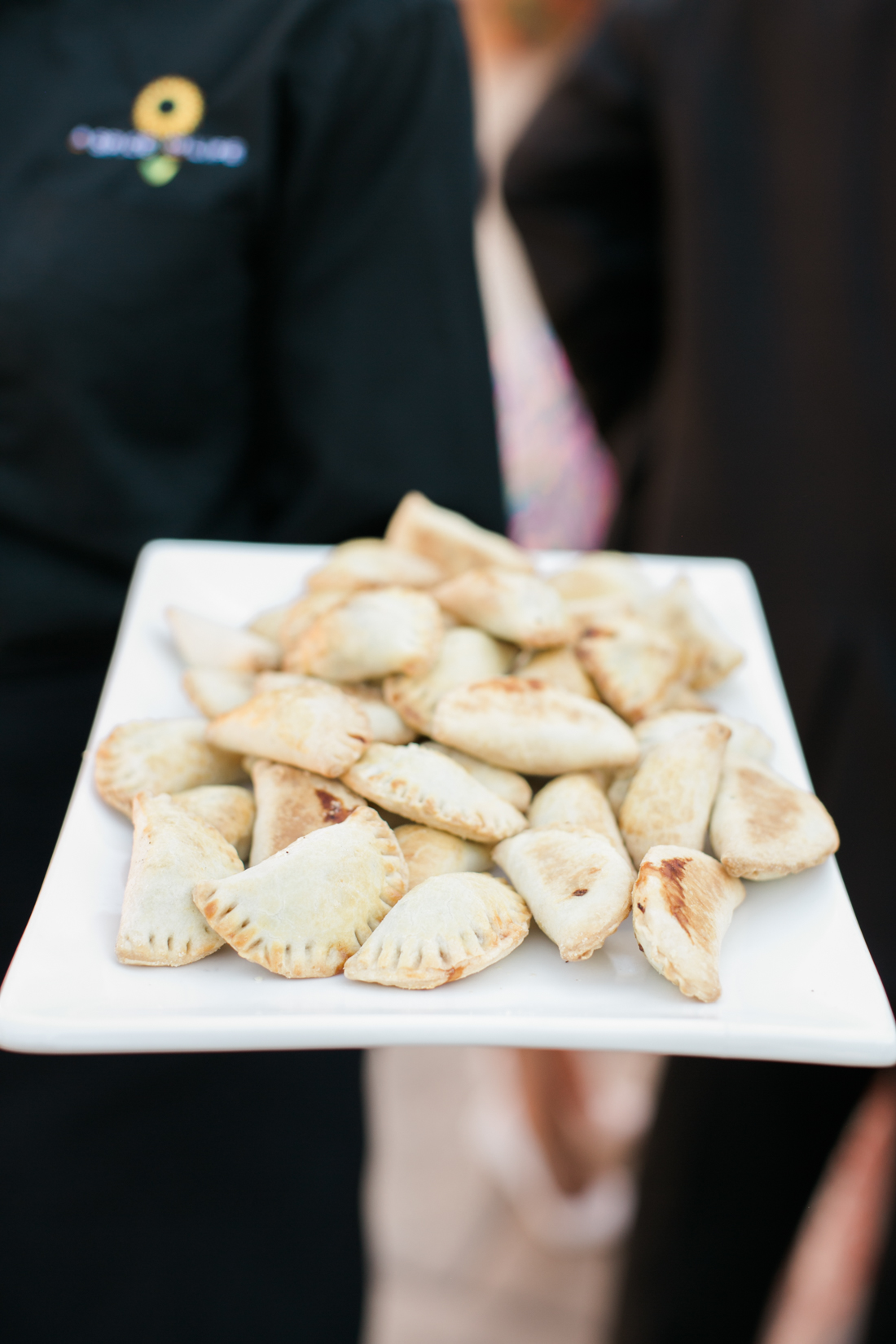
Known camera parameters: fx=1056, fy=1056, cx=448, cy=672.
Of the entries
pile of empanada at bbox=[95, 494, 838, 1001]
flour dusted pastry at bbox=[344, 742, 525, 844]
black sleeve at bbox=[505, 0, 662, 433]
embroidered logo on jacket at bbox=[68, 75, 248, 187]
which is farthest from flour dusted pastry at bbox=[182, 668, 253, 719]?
black sleeve at bbox=[505, 0, 662, 433]

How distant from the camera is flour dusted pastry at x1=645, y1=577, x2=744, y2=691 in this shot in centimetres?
70

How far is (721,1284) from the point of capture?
49.7 inches

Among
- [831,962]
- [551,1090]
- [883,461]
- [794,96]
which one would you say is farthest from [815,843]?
[551,1090]

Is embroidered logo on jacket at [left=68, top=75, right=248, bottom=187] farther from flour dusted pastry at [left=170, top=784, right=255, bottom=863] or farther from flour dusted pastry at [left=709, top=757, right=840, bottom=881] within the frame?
flour dusted pastry at [left=709, top=757, right=840, bottom=881]

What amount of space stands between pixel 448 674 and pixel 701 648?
6.8 inches

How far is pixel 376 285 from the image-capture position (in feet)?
2.87

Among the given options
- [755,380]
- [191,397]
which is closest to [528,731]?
[191,397]

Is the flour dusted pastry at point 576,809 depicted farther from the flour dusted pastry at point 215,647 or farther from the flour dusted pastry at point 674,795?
the flour dusted pastry at point 215,647

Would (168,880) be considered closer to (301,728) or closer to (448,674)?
(301,728)

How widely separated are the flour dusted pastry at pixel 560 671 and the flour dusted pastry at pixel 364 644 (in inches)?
2.7

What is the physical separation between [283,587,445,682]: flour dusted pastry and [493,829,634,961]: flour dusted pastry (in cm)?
14

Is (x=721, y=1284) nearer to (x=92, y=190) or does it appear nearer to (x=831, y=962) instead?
(x=831, y=962)

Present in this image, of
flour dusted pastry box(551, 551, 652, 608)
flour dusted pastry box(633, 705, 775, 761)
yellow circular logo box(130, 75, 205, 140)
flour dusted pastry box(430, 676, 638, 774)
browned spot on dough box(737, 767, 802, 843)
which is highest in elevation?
yellow circular logo box(130, 75, 205, 140)

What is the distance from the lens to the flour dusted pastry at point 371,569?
74cm
